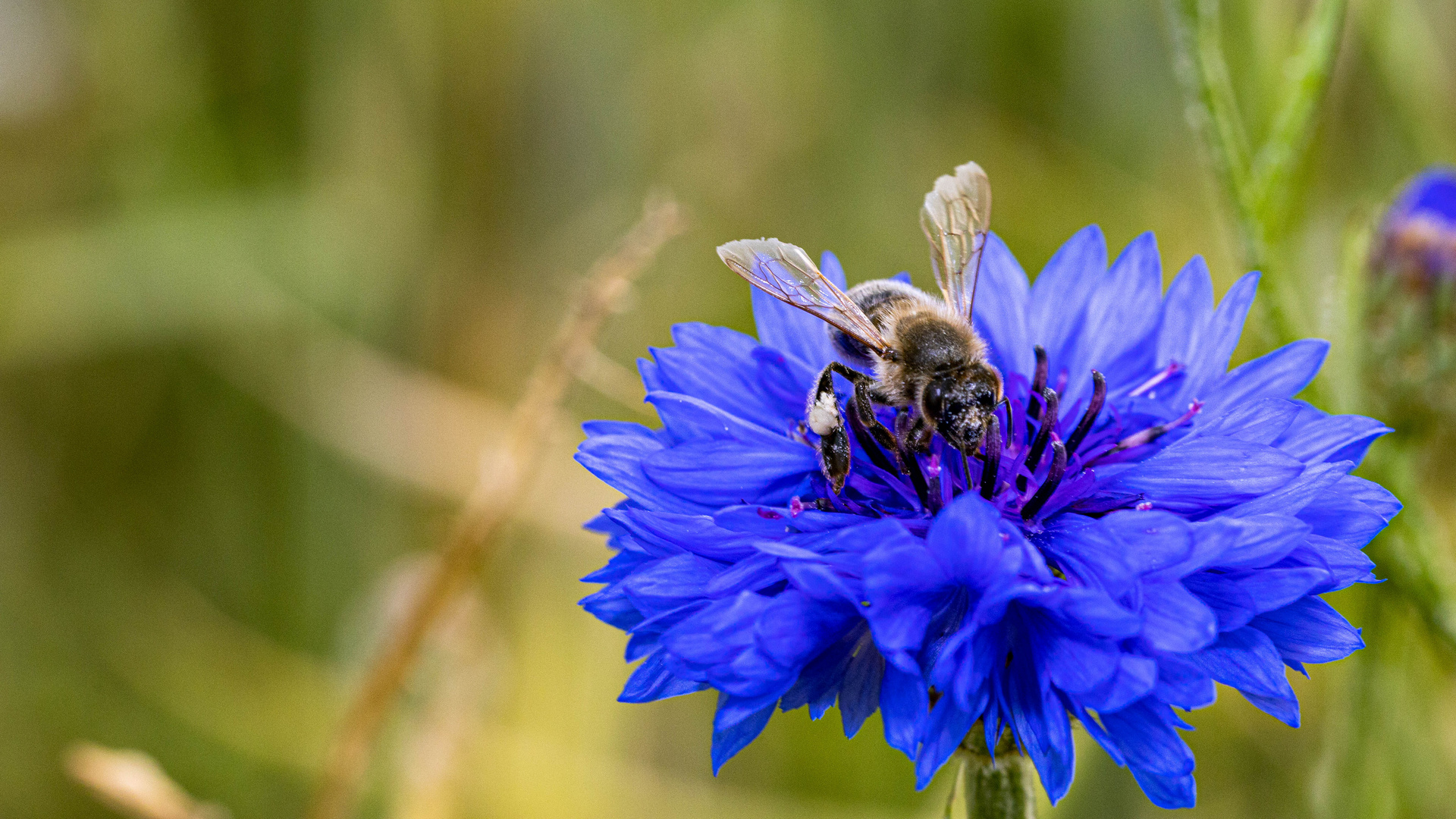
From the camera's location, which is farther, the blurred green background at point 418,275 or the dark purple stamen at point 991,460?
the blurred green background at point 418,275

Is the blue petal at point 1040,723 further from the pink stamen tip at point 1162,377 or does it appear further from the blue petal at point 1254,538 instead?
the pink stamen tip at point 1162,377

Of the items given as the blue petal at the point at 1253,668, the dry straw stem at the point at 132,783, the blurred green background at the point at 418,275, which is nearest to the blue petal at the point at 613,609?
the blue petal at the point at 1253,668

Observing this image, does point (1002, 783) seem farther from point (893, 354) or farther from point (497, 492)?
point (497, 492)

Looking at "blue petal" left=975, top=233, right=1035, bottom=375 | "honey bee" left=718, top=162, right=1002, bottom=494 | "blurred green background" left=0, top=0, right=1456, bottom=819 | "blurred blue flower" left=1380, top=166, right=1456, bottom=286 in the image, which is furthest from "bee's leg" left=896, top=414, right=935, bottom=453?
"blurred green background" left=0, top=0, right=1456, bottom=819

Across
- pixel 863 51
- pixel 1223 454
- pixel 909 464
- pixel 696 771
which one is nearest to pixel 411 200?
pixel 863 51

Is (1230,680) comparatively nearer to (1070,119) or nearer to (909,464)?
(909,464)

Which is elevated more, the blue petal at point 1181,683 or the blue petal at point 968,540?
the blue petal at point 968,540
